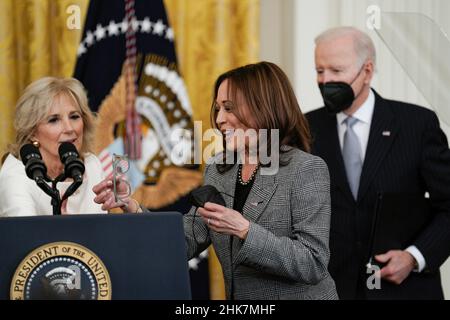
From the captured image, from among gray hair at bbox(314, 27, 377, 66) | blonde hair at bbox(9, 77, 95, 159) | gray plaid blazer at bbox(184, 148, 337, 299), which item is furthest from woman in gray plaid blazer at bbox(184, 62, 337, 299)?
gray hair at bbox(314, 27, 377, 66)

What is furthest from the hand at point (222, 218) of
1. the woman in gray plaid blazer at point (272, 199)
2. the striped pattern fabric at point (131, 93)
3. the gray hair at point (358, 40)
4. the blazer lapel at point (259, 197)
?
the striped pattern fabric at point (131, 93)

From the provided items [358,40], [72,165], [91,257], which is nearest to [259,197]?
[72,165]

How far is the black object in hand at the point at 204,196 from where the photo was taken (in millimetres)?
2174

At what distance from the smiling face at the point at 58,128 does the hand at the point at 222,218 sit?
997 millimetres

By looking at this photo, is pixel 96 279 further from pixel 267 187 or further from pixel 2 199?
pixel 2 199

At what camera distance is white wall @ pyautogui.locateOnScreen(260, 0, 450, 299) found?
434 centimetres

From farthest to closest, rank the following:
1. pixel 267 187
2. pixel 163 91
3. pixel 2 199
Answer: pixel 163 91, pixel 2 199, pixel 267 187

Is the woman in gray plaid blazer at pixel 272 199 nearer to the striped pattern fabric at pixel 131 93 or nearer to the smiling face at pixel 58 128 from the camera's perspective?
the smiling face at pixel 58 128

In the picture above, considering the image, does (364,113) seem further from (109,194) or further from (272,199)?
(109,194)

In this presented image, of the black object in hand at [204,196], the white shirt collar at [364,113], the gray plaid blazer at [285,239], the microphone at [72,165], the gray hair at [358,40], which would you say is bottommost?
the gray plaid blazer at [285,239]

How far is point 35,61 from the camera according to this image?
4332 millimetres
